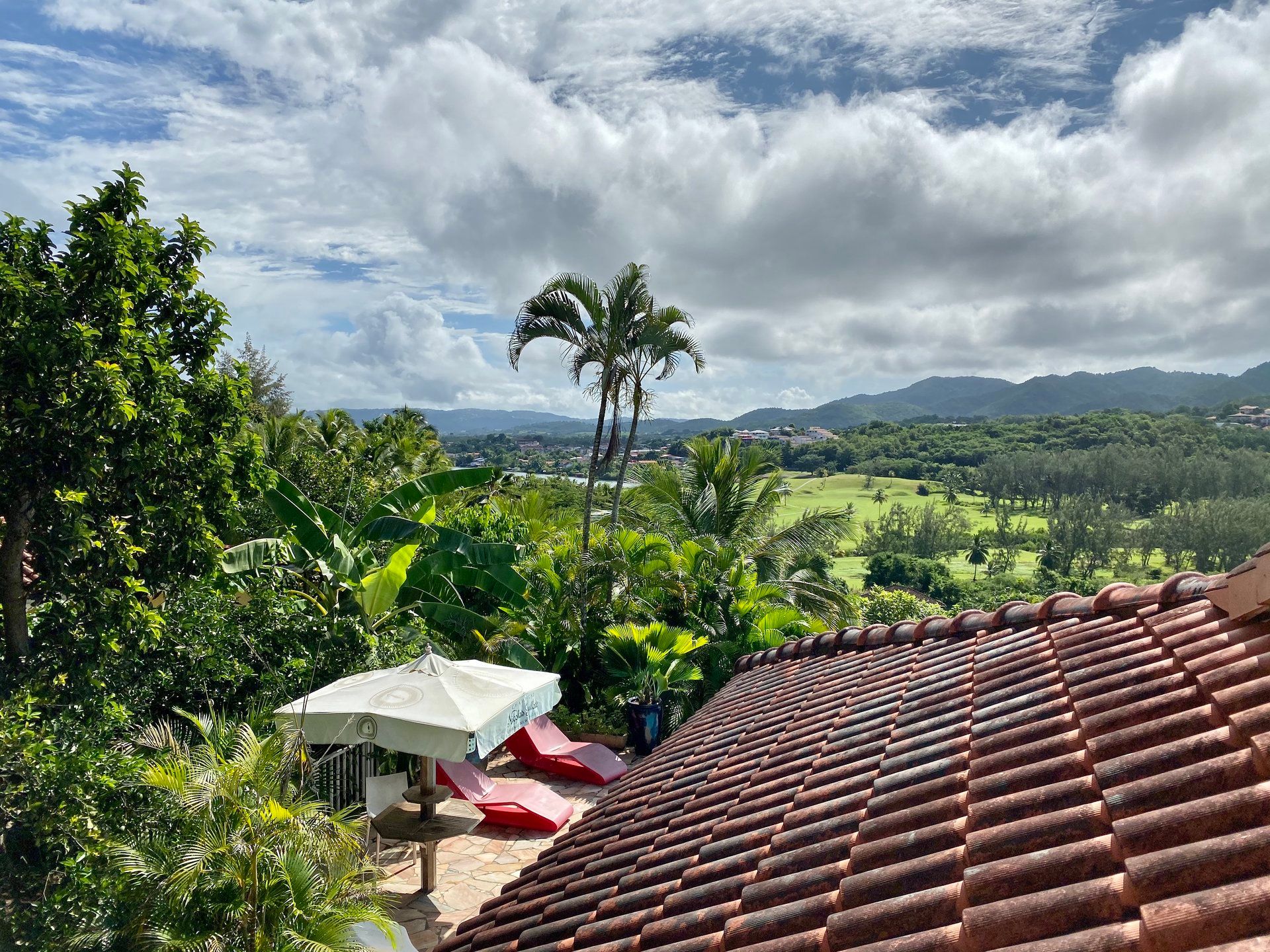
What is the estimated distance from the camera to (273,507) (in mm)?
11859

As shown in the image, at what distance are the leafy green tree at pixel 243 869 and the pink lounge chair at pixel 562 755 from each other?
6.15 metres

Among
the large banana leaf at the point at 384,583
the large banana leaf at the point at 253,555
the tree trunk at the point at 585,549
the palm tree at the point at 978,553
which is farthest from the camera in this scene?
the palm tree at the point at 978,553

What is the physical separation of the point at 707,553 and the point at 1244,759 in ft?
42.7

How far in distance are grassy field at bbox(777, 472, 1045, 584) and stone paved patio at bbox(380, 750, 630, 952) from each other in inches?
2763

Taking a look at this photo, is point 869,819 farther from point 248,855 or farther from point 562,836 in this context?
point 248,855

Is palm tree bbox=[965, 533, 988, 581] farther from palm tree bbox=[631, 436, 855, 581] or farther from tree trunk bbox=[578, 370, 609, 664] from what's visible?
tree trunk bbox=[578, 370, 609, 664]

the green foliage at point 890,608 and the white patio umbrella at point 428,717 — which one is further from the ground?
the white patio umbrella at point 428,717

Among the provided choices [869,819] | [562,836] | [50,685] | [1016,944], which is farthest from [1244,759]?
A: [50,685]

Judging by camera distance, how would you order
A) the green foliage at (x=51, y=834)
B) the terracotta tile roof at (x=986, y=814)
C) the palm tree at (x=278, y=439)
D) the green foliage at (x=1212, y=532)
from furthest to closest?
the green foliage at (x=1212, y=532), the palm tree at (x=278, y=439), the green foliage at (x=51, y=834), the terracotta tile roof at (x=986, y=814)

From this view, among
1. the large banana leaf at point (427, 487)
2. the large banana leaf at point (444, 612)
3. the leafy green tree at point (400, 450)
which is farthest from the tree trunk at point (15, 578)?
the leafy green tree at point (400, 450)

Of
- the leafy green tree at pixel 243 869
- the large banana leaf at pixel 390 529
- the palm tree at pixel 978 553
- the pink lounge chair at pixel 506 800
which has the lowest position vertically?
the palm tree at pixel 978 553

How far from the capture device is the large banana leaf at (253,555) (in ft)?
34.5

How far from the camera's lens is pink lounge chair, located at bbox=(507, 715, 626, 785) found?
12039mm

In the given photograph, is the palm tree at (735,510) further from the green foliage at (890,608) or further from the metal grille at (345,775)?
the metal grille at (345,775)
